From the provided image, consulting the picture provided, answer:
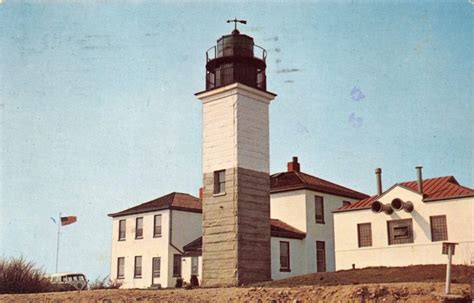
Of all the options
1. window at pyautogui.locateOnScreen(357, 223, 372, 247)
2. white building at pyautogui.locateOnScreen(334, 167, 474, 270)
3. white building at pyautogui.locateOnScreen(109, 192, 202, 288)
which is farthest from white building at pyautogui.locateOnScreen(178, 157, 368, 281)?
window at pyautogui.locateOnScreen(357, 223, 372, 247)

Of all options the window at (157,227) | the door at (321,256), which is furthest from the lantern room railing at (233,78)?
the window at (157,227)

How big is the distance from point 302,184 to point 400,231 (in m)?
7.45

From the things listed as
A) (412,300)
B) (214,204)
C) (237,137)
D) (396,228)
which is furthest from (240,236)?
(412,300)

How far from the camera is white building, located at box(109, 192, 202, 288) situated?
3644 cm

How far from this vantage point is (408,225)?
28.5 meters

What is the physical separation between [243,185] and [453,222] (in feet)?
32.4

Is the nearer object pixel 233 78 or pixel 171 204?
pixel 233 78

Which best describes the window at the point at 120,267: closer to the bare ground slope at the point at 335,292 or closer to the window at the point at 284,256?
the window at the point at 284,256

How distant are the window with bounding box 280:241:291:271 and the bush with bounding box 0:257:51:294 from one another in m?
12.7

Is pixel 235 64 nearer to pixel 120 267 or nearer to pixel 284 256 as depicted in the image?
pixel 284 256

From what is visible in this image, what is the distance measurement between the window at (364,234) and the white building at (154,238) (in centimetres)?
1174

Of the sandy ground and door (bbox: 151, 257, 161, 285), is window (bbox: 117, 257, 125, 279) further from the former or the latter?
the sandy ground

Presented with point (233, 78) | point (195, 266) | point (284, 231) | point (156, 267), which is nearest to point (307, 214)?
point (284, 231)

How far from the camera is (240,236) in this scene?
2522 cm
